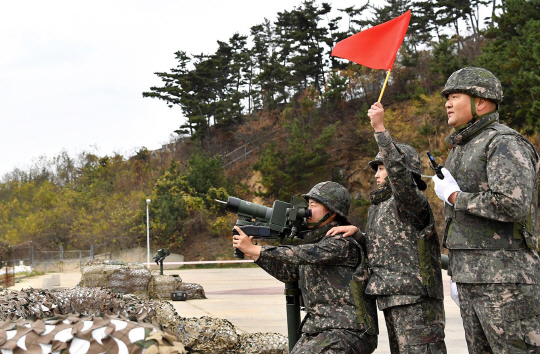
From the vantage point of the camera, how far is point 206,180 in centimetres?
4709

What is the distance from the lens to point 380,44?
4754 mm

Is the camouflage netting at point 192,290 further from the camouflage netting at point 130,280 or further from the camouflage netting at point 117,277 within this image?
the camouflage netting at point 117,277

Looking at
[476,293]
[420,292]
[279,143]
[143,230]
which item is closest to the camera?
[476,293]

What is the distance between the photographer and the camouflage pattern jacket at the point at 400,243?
3859 millimetres

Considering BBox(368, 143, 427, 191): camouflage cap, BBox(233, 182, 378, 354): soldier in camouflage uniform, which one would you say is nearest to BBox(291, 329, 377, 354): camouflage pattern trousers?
BBox(233, 182, 378, 354): soldier in camouflage uniform

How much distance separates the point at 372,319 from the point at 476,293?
93 centimetres

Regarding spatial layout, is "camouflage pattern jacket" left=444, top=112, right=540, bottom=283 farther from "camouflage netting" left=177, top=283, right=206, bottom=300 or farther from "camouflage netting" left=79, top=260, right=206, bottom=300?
"camouflage netting" left=177, top=283, right=206, bottom=300

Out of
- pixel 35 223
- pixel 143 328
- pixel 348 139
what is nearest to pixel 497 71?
pixel 348 139

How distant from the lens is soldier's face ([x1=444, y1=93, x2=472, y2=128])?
365cm

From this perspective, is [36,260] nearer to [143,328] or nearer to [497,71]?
[497,71]

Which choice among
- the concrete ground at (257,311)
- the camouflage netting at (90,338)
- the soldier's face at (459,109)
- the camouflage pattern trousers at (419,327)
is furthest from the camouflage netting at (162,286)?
the camouflage netting at (90,338)

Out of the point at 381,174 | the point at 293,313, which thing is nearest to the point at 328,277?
the point at 293,313

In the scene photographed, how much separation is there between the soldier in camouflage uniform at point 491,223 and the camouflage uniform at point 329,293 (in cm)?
74

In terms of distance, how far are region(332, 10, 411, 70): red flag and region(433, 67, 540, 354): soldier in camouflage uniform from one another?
42.5 inches
